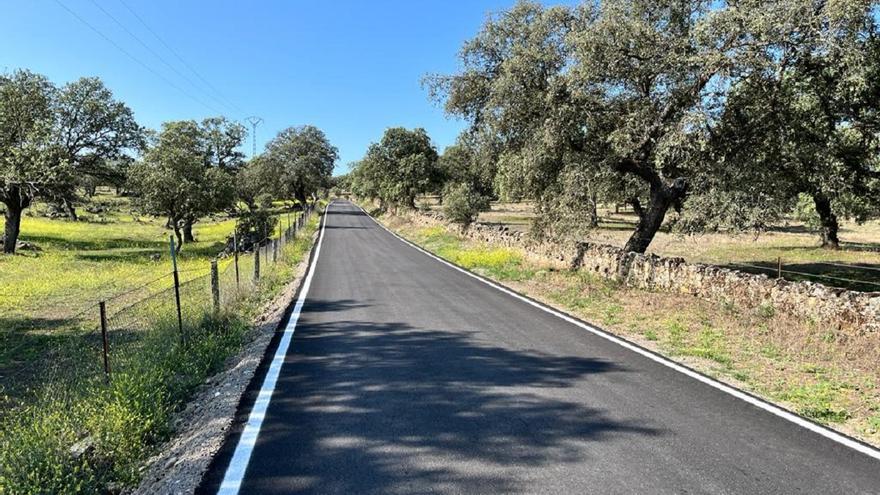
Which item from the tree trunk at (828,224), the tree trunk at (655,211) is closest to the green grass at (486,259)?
the tree trunk at (655,211)

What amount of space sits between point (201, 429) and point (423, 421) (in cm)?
220

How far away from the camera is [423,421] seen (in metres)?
5.28

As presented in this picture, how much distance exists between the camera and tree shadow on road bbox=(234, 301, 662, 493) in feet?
13.8

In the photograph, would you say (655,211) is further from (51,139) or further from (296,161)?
(296,161)

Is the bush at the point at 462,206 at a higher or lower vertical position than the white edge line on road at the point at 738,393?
higher

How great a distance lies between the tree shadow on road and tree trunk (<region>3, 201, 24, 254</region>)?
2575cm

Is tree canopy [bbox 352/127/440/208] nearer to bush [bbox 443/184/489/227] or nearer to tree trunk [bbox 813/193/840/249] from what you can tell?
bush [bbox 443/184/489/227]

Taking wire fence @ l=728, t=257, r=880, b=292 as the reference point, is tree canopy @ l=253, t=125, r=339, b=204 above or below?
above

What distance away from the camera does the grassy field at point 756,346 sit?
19.9ft

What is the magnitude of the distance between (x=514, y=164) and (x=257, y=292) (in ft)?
27.0

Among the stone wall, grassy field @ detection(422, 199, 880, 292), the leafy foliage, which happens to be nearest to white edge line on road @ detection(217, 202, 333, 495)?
the stone wall

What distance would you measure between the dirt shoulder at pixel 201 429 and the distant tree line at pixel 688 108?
10.2 m

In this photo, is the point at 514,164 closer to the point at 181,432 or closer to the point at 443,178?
the point at 181,432

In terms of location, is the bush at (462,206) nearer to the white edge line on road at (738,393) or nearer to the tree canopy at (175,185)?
the tree canopy at (175,185)
